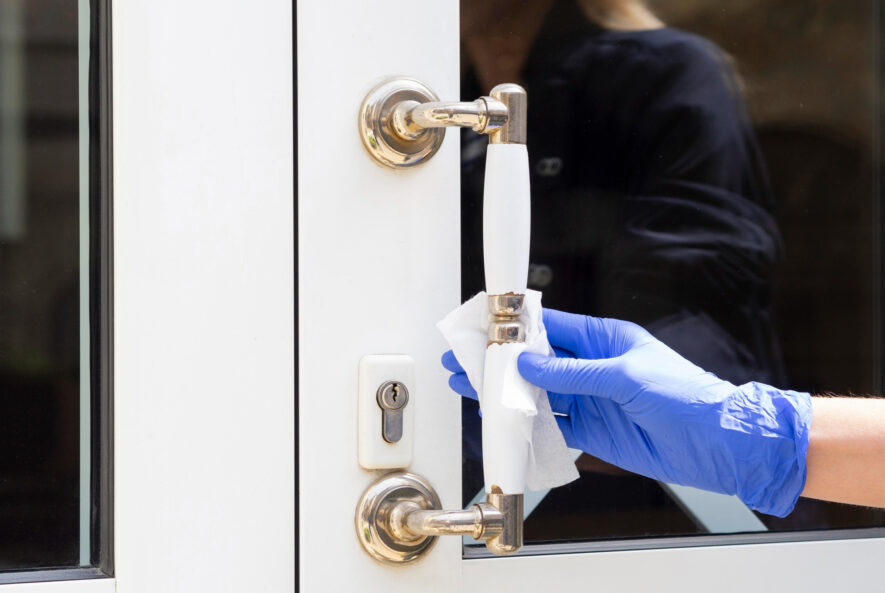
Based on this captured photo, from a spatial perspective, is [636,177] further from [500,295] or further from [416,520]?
[416,520]

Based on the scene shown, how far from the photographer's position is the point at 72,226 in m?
0.58

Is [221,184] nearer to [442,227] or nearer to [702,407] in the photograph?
[442,227]

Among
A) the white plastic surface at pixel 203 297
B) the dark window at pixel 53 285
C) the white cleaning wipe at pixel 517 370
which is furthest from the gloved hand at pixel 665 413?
the dark window at pixel 53 285

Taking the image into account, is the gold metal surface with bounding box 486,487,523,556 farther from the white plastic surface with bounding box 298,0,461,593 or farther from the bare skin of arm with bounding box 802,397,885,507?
the bare skin of arm with bounding box 802,397,885,507

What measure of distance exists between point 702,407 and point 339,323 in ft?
0.87

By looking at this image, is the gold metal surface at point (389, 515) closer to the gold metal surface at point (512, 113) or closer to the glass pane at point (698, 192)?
the glass pane at point (698, 192)

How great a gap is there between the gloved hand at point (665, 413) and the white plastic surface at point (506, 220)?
0.05 metres

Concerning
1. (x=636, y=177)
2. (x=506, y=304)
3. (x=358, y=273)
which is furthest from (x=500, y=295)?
(x=636, y=177)

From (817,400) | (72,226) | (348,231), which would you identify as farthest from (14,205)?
(817,400)

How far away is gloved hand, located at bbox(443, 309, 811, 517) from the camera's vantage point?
1.92 feet

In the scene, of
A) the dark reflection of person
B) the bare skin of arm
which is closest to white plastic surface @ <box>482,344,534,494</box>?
the dark reflection of person

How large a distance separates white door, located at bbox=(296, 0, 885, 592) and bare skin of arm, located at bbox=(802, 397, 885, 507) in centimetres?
22

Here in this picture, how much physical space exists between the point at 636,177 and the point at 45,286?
1.55 ft

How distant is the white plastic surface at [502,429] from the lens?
55cm
